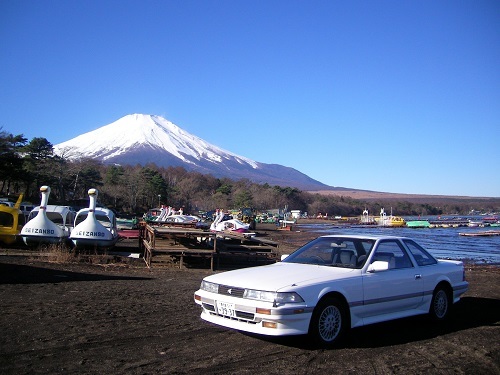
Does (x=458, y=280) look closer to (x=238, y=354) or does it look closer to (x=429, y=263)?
(x=429, y=263)

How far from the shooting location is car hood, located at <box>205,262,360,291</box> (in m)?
6.07

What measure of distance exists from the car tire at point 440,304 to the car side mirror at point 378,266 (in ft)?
5.42

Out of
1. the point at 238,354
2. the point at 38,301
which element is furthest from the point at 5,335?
the point at 238,354

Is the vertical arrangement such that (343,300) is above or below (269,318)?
above

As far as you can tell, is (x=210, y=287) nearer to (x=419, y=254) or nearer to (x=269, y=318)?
(x=269, y=318)

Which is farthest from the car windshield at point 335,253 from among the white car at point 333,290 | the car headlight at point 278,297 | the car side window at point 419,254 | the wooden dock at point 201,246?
the wooden dock at point 201,246

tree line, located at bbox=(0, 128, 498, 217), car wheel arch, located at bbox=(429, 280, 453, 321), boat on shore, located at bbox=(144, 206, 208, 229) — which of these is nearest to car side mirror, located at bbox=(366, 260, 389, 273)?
car wheel arch, located at bbox=(429, 280, 453, 321)

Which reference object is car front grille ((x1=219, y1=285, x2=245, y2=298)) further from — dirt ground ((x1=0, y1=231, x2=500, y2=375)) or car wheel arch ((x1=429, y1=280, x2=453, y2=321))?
car wheel arch ((x1=429, y1=280, x2=453, y2=321))

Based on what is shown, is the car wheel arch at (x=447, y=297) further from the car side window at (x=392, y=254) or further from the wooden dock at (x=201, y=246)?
the wooden dock at (x=201, y=246)

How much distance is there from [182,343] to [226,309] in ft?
2.28

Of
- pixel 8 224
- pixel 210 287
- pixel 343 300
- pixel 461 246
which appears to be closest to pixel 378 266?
pixel 343 300

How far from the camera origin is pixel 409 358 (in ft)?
19.3

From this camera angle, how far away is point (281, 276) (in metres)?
6.46

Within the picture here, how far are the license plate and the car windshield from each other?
1.68 m
